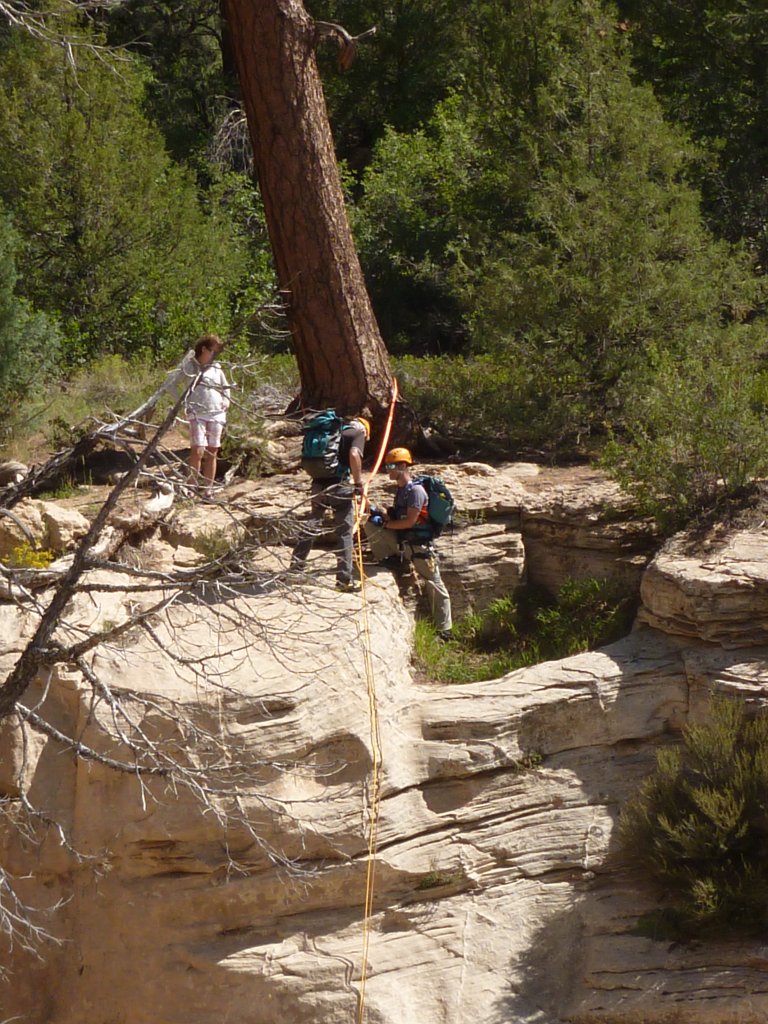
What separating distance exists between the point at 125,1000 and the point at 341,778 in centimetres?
195

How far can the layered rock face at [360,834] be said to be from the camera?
8.39m

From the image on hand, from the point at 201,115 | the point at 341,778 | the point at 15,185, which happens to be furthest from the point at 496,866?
the point at 201,115

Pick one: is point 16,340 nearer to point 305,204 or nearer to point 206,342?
point 305,204

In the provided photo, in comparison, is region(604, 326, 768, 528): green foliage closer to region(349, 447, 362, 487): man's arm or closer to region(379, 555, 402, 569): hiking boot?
region(379, 555, 402, 569): hiking boot

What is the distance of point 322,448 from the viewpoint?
31.0 ft

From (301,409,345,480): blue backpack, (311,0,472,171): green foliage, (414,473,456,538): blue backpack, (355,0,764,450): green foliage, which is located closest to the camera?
(301,409,345,480): blue backpack

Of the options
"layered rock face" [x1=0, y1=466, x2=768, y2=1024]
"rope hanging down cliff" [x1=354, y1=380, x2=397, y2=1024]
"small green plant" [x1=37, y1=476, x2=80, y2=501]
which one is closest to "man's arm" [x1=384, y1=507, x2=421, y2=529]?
"rope hanging down cliff" [x1=354, y1=380, x2=397, y2=1024]

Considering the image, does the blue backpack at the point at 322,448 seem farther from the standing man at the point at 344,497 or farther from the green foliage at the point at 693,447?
the green foliage at the point at 693,447

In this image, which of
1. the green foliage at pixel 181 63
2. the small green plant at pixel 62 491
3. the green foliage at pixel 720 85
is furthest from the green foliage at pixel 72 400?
the green foliage at pixel 181 63

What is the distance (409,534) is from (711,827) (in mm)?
2961

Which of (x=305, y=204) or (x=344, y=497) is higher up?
(x=305, y=204)

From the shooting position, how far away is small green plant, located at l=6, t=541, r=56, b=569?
369 inches

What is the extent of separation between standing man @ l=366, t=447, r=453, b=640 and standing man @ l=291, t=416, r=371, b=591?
33cm

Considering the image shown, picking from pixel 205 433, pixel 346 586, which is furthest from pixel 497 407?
pixel 346 586
